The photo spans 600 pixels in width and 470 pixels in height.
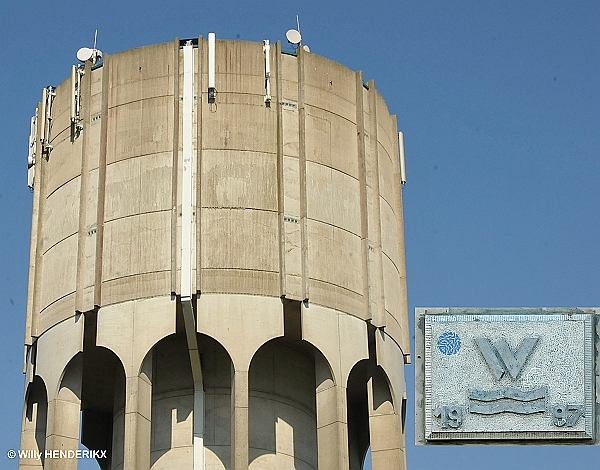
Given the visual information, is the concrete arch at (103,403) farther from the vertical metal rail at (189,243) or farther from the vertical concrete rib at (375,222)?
the vertical concrete rib at (375,222)

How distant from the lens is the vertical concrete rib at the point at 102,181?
121ft

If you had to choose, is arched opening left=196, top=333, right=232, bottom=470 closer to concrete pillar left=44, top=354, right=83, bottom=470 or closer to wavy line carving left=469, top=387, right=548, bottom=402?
concrete pillar left=44, top=354, right=83, bottom=470

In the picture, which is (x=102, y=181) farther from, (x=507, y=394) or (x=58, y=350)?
(x=507, y=394)

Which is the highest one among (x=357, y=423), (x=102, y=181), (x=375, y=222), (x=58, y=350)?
(x=102, y=181)

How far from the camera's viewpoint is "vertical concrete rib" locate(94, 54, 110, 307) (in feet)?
121

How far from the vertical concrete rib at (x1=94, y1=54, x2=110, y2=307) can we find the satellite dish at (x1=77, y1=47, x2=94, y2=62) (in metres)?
0.95

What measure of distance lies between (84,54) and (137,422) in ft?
37.0

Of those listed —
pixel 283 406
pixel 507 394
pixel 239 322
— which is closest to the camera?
pixel 507 394

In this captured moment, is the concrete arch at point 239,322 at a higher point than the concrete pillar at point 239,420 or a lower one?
higher

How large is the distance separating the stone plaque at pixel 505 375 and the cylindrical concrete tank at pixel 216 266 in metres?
6.86

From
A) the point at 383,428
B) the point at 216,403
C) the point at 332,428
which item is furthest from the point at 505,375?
the point at 216,403

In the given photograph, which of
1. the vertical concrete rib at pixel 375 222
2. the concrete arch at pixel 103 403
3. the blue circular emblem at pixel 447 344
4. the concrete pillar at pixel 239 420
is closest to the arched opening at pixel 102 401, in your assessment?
the concrete arch at pixel 103 403

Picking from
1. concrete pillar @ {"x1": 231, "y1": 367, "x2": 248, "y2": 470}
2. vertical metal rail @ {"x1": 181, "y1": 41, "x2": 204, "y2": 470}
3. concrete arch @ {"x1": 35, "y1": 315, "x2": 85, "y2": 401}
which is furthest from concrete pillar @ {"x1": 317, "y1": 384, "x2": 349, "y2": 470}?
concrete arch @ {"x1": 35, "y1": 315, "x2": 85, "y2": 401}

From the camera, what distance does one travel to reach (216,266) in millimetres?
36406
